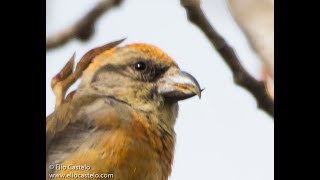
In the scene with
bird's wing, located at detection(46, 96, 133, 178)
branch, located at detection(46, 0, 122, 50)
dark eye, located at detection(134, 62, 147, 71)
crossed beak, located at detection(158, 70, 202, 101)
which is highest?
branch, located at detection(46, 0, 122, 50)

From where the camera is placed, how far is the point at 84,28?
339 cm

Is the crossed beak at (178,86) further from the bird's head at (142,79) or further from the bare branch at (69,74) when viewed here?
the bare branch at (69,74)

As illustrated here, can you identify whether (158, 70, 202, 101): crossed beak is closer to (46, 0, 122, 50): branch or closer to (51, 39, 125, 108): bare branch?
(51, 39, 125, 108): bare branch

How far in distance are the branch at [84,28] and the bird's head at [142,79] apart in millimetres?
127

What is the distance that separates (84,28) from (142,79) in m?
0.30

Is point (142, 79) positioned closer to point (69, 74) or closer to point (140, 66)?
point (140, 66)

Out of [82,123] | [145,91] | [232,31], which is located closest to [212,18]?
[232,31]

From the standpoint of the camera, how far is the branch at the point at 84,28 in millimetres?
3379

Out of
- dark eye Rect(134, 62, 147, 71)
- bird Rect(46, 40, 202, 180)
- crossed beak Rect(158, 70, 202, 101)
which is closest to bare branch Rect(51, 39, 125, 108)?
bird Rect(46, 40, 202, 180)

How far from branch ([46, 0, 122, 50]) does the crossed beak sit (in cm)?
33

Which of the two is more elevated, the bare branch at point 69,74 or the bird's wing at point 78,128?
the bare branch at point 69,74

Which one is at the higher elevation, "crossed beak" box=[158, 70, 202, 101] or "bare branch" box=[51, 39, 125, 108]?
"bare branch" box=[51, 39, 125, 108]

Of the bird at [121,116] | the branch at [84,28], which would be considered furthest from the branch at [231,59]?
the branch at [84,28]

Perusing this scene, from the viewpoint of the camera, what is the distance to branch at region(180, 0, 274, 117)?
332 centimetres
